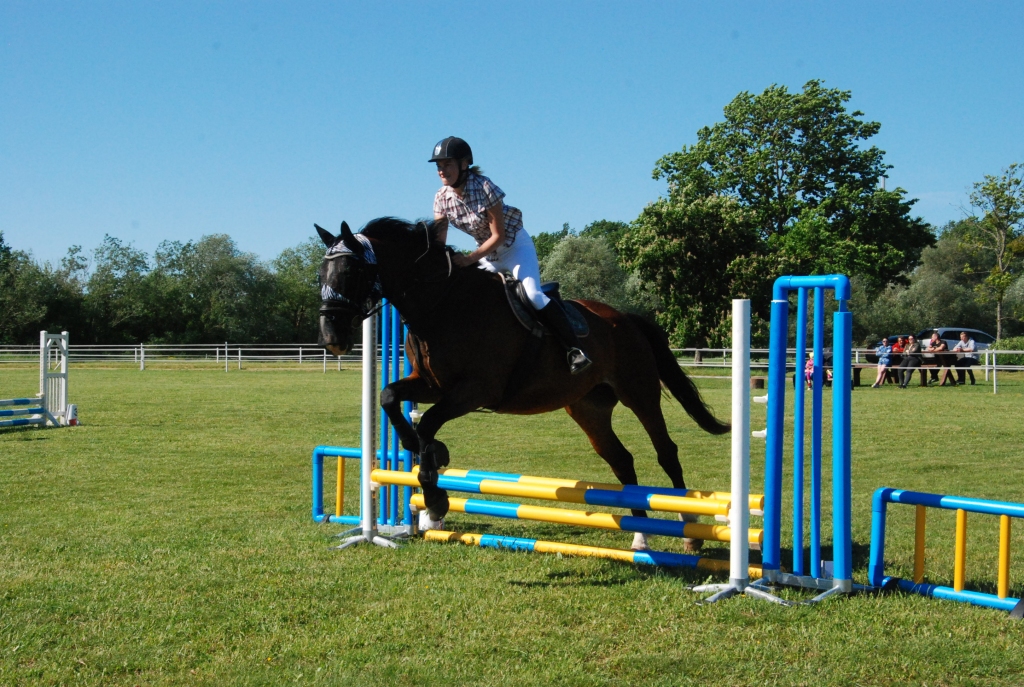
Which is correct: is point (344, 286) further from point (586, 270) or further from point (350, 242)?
point (586, 270)

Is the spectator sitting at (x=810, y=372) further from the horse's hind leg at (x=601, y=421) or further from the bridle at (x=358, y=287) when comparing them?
the bridle at (x=358, y=287)

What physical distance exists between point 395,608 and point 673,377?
10.2ft

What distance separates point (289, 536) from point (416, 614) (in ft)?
7.85

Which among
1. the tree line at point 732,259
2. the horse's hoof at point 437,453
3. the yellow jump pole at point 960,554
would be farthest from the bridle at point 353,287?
the tree line at point 732,259

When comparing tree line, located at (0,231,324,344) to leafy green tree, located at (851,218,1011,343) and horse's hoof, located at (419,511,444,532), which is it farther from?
horse's hoof, located at (419,511,444,532)

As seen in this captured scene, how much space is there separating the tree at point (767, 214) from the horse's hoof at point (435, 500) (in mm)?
30764

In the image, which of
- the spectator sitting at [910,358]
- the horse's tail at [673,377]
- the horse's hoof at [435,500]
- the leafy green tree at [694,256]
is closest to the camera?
the horse's hoof at [435,500]

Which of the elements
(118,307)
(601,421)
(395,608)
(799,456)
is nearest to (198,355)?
(118,307)

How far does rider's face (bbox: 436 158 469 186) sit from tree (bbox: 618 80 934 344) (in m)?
30.4

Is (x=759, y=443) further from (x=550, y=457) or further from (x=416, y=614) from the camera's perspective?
(x=416, y=614)

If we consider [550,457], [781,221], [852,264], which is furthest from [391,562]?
[781,221]

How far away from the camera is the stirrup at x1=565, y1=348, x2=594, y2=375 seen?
220 inches

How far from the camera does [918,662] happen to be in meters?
3.77

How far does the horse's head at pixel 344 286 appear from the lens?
16.6 feet
